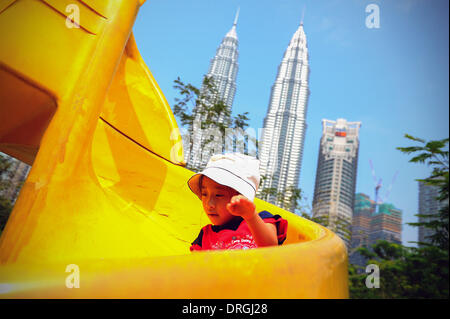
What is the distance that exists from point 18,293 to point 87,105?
0.76m

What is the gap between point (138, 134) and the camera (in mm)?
1782

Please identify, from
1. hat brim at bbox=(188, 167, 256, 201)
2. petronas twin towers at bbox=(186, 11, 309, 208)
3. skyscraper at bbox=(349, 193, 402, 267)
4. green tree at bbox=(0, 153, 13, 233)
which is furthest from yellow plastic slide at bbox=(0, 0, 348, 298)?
skyscraper at bbox=(349, 193, 402, 267)

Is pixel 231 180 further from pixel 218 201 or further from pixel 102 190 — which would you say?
pixel 102 190

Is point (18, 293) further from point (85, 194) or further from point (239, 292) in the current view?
point (85, 194)

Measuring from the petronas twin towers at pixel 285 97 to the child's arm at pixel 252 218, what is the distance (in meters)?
18.4

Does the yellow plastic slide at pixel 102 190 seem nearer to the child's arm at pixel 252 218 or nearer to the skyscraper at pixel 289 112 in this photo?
the child's arm at pixel 252 218

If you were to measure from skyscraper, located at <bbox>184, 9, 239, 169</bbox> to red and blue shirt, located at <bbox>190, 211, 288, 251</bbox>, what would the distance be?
4.70m

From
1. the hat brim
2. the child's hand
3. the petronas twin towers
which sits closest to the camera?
the child's hand

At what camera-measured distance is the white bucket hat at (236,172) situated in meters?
1.12

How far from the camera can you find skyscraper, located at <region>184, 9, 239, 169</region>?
6.12 m

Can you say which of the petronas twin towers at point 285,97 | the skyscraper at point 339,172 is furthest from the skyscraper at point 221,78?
the skyscraper at point 339,172

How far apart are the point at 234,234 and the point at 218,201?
Result: 5.7 inches

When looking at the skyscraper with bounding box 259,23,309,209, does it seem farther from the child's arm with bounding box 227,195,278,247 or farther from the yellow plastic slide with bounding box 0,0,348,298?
the child's arm with bounding box 227,195,278,247
